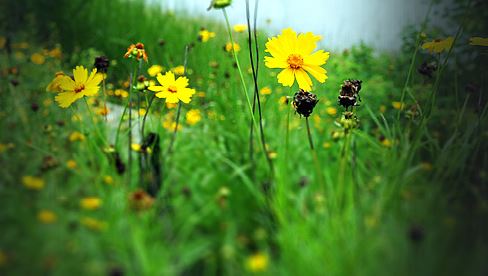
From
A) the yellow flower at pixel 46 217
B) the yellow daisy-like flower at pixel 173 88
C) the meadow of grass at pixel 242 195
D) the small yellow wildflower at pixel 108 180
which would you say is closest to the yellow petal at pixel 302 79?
the meadow of grass at pixel 242 195

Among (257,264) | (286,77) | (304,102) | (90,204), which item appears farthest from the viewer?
(286,77)

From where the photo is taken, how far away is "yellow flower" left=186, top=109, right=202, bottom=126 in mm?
1605

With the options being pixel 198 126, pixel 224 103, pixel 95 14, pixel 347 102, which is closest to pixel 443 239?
pixel 347 102

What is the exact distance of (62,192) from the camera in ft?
3.46

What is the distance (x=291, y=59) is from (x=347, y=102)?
0.18 meters

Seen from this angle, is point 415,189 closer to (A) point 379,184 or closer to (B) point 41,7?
(A) point 379,184

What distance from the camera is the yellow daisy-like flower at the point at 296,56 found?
1.14 meters

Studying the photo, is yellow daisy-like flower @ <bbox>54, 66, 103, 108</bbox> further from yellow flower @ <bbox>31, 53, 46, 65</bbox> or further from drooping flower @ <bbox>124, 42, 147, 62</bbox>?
yellow flower @ <bbox>31, 53, 46, 65</bbox>

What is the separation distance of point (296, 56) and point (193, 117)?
61 cm

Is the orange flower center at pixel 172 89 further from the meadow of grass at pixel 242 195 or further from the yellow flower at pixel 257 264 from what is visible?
the yellow flower at pixel 257 264

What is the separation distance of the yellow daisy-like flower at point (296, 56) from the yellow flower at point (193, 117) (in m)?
0.53

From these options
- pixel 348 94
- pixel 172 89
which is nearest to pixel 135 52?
pixel 172 89

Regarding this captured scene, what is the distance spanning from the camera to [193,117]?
165 cm

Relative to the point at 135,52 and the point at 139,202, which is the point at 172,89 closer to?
the point at 135,52
